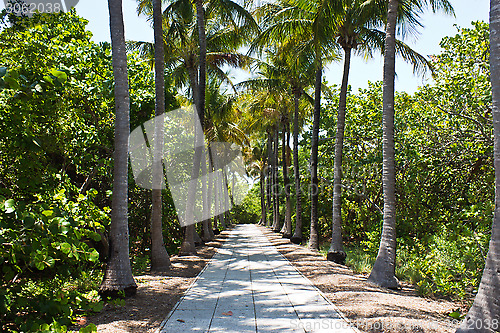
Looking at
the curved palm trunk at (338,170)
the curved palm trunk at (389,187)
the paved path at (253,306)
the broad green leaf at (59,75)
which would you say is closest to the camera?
the broad green leaf at (59,75)

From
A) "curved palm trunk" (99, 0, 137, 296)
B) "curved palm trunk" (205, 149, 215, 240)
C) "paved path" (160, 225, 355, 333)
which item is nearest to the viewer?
"paved path" (160, 225, 355, 333)

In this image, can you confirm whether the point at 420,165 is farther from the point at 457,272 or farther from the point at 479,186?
the point at 457,272

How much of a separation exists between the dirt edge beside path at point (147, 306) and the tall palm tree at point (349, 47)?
5140mm

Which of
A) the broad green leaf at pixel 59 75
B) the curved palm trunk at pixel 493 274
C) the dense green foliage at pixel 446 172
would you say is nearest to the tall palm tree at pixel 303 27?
the dense green foliage at pixel 446 172

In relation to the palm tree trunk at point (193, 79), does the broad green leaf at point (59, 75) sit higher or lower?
lower

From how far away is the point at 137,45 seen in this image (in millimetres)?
15758

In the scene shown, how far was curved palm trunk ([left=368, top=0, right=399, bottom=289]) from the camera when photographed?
8539 mm

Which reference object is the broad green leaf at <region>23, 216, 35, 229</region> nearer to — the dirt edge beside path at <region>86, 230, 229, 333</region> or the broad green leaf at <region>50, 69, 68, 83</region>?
the broad green leaf at <region>50, 69, 68, 83</region>

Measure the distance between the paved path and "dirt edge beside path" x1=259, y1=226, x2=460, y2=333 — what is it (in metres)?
0.24

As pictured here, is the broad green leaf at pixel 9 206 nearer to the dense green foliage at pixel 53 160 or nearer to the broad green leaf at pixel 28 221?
the dense green foliage at pixel 53 160

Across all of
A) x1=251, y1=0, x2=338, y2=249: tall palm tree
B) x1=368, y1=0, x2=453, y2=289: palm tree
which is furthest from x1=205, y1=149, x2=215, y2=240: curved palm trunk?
x1=368, y1=0, x2=453, y2=289: palm tree

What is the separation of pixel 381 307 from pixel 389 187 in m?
3.34

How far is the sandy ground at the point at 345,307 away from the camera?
205 inches

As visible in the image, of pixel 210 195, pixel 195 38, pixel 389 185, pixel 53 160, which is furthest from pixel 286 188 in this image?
pixel 53 160
